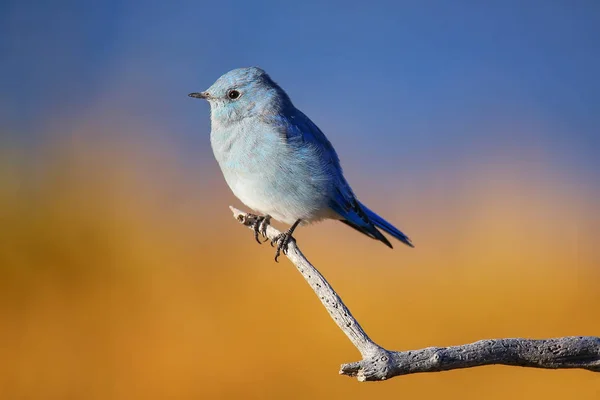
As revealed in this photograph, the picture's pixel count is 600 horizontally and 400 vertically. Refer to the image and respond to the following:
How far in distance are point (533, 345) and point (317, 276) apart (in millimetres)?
723

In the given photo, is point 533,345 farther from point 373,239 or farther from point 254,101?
point 254,101

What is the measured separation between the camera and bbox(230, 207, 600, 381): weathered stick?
5.99ft

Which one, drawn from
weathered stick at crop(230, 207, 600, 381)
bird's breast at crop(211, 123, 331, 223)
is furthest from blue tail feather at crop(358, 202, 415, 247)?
weathered stick at crop(230, 207, 600, 381)

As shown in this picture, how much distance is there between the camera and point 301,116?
290 centimetres

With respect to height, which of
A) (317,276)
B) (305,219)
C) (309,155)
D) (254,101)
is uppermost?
(254,101)

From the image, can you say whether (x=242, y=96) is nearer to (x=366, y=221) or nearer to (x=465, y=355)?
(x=366, y=221)

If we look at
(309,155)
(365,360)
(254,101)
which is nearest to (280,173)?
(309,155)

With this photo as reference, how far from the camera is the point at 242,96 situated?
280 centimetres

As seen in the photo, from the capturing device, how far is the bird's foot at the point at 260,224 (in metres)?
2.96

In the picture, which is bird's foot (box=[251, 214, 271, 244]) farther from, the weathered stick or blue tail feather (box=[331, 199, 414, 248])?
the weathered stick

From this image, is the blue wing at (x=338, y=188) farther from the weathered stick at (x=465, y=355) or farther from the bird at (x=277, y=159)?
the weathered stick at (x=465, y=355)

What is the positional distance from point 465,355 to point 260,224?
1.32 meters

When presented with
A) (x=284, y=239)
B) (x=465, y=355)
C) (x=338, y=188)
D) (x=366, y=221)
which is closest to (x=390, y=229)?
(x=366, y=221)

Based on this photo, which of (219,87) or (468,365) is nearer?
(468,365)
